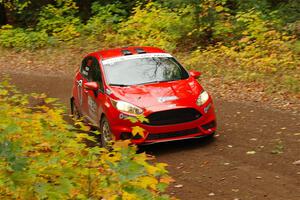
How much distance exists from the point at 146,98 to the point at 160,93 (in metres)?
0.29

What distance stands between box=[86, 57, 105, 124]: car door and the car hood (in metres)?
0.40

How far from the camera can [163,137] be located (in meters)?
8.21

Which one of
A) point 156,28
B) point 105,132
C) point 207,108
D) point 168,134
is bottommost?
point 156,28

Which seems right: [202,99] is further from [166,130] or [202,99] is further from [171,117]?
[166,130]

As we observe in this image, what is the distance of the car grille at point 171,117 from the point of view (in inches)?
320

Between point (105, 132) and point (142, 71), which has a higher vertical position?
point (142, 71)

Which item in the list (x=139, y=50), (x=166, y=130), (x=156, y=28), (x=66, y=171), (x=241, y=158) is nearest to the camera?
(x=66, y=171)

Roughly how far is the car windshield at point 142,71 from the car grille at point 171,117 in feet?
3.33

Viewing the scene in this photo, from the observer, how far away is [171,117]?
8180 millimetres

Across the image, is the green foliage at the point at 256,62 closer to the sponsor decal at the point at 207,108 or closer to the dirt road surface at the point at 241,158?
the dirt road surface at the point at 241,158

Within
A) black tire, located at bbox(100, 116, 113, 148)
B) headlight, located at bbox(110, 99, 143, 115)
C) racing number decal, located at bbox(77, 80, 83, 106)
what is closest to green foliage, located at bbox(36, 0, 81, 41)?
racing number decal, located at bbox(77, 80, 83, 106)

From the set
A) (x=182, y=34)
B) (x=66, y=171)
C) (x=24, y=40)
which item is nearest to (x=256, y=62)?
(x=182, y=34)

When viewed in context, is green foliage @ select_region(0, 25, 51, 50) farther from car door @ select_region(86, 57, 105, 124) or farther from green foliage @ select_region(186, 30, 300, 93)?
car door @ select_region(86, 57, 105, 124)

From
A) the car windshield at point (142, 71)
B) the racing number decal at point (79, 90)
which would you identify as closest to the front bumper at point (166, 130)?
the car windshield at point (142, 71)
